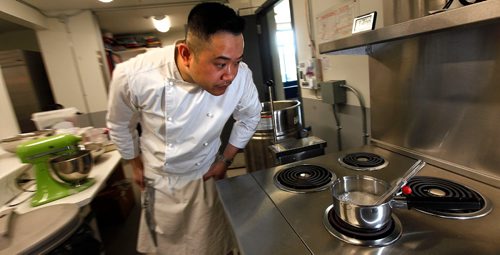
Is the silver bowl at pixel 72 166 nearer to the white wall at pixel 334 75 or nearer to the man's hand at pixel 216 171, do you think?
the man's hand at pixel 216 171

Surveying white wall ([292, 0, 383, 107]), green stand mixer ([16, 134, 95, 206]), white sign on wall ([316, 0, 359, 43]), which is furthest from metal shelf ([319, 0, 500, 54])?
green stand mixer ([16, 134, 95, 206])

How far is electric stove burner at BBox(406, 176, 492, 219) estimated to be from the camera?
644 mm

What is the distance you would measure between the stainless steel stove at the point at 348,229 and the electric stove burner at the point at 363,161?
0.9 inches

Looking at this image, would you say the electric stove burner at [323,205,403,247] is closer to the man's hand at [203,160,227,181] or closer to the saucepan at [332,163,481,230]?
the saucepan at [332,163,481,230]

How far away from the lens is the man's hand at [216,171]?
47.2 inches

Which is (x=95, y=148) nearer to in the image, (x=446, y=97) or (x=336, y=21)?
(x=336, y=21)

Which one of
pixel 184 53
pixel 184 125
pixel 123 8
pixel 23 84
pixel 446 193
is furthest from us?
pixel 123 8

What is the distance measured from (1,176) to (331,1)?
6.52 feet

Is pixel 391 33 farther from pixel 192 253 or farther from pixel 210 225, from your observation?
pixel 192 253

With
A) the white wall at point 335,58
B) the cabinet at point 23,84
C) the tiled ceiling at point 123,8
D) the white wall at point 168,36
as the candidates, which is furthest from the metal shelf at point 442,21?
the white wall at point 168,36

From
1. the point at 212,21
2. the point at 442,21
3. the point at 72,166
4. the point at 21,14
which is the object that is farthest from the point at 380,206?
the point at 21,14

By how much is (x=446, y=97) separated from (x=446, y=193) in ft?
1.12

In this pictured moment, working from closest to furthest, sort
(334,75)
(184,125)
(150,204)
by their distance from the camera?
(184,125), (150,204), (334,75)

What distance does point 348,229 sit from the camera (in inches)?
24.3
